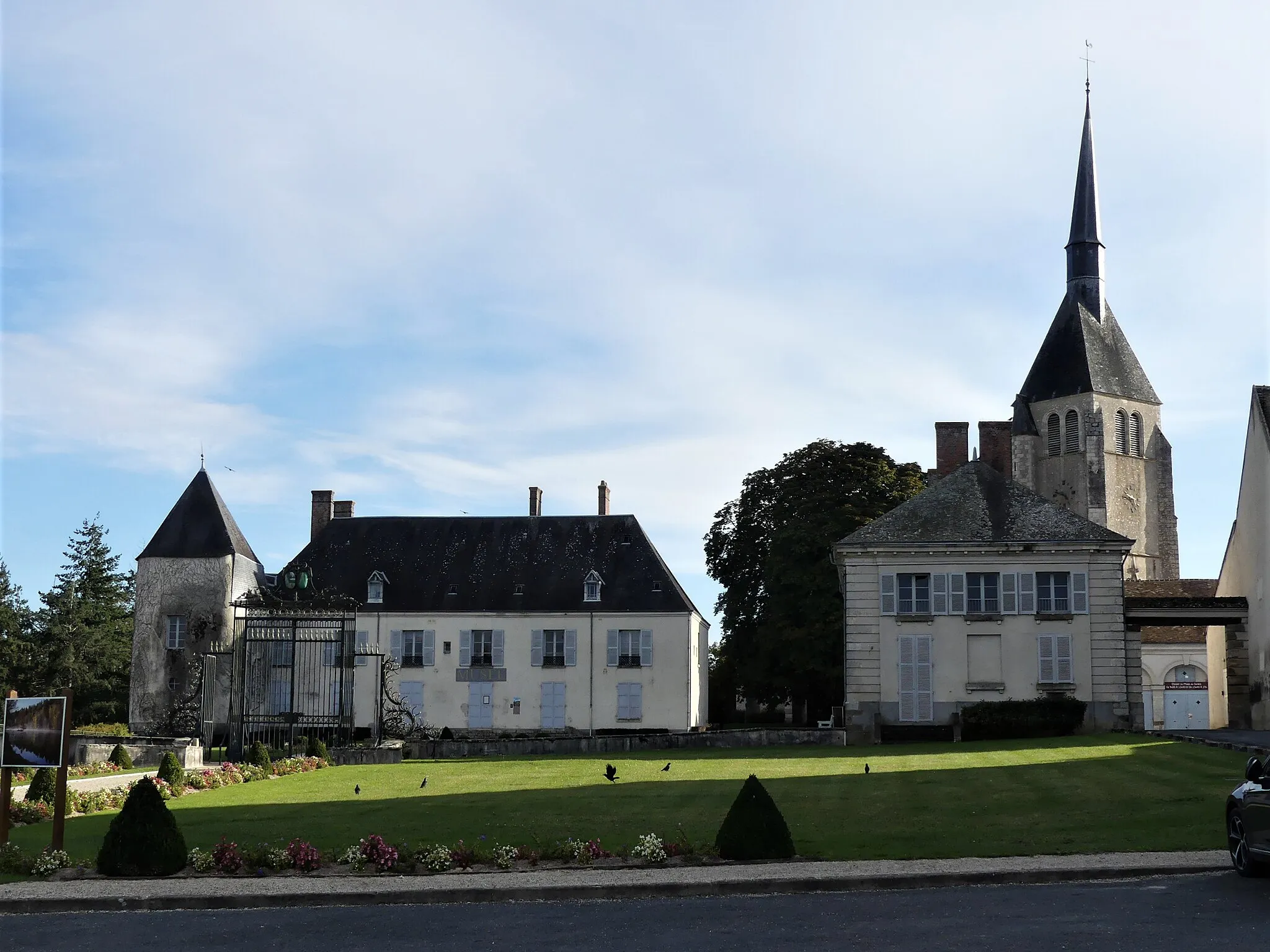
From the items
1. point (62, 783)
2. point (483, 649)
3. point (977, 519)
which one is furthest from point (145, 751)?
point (977, 519)

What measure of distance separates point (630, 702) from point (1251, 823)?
1319 inches

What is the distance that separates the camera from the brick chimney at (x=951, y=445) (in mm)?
37438

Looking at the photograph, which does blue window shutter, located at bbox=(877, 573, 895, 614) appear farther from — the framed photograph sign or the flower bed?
the framed photograph sign

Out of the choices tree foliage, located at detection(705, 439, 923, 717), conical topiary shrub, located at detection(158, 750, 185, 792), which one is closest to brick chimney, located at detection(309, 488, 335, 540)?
tree foliage, located at detection(705, 439, 923, 717)

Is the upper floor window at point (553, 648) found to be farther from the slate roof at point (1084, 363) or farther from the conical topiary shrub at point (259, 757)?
the slate roof at point (1084, 363)

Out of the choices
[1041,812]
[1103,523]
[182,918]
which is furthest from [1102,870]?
[1103,523]

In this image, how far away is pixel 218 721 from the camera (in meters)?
41.2

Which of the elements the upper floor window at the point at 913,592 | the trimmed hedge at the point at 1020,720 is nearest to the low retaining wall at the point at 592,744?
the trimmed hedge at the point at 1020,720

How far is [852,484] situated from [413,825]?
30.3 metres

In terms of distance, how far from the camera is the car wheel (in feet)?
34.4

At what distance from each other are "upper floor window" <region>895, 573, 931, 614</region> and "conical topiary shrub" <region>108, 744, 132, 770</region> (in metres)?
18.2

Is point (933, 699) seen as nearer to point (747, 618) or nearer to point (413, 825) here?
point (747, 618)

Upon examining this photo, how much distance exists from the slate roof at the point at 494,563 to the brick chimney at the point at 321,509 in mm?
389

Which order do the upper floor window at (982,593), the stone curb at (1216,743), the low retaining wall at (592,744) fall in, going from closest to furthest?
1. the stone curb at (1216,743)
2. the low retaining wall at (592,744)
3. the upper floor window at (982,593)
